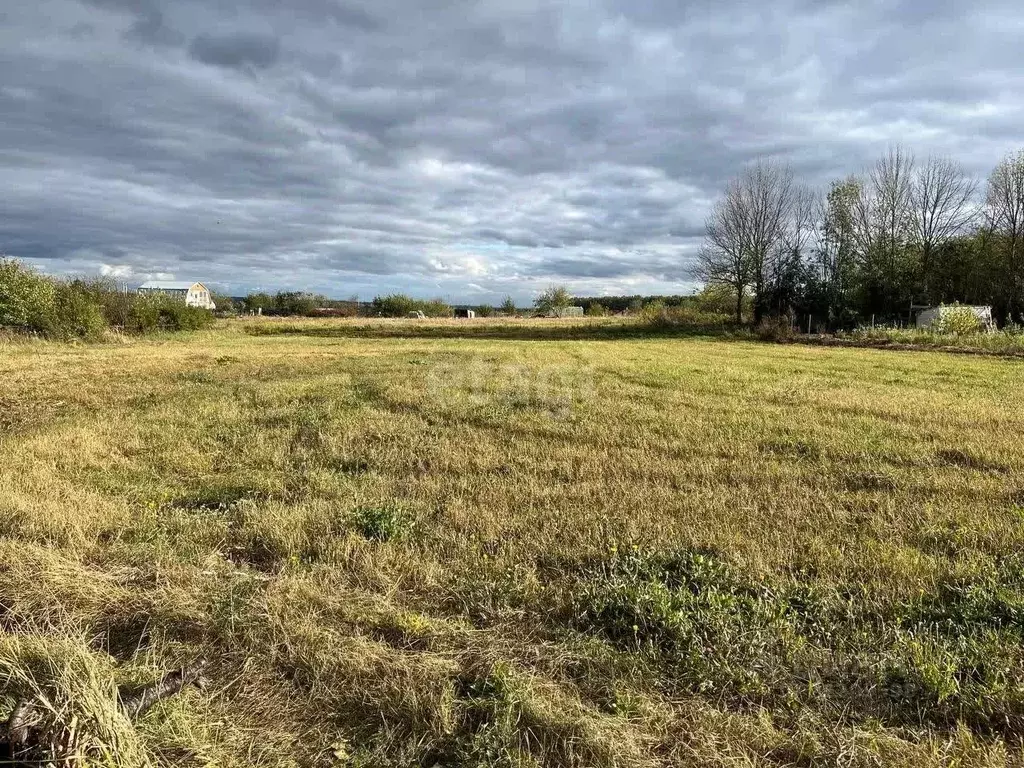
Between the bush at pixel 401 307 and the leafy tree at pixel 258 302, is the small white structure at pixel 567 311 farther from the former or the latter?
the leafy tree at pixel 258 302

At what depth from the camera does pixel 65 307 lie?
97.9ft

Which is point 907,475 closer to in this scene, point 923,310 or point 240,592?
point 240,592

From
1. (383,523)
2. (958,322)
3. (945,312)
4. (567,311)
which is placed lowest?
(383,523)

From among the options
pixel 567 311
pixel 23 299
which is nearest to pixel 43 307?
pixel 23 299

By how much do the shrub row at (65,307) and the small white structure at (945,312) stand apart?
44711 millimetres

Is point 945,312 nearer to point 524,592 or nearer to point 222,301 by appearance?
point 524,592

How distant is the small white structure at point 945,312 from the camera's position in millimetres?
32719

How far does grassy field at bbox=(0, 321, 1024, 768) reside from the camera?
2709 millimetres

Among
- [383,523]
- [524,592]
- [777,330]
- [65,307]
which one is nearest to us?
[524,592]

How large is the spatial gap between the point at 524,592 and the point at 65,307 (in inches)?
1355

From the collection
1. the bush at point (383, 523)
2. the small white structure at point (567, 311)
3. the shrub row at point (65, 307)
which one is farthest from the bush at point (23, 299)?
the small white structure at point (567, 311)

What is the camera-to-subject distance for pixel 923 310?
38.7 meters

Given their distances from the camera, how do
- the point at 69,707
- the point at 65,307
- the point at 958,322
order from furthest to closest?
1. the point at 958,322
2. the point at 65,307
3. the point at 69,707

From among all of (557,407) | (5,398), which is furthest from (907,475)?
(5,398)
